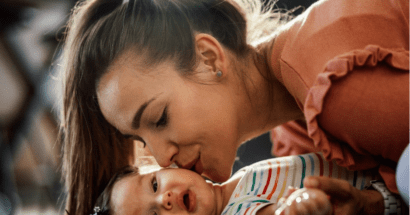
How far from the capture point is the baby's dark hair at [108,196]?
0.99 m

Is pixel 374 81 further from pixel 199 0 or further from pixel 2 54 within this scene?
pixel 2 54

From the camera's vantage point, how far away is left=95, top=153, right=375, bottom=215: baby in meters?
0.85

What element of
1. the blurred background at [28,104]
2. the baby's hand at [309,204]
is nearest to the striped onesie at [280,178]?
the baby's hand at [309,204]

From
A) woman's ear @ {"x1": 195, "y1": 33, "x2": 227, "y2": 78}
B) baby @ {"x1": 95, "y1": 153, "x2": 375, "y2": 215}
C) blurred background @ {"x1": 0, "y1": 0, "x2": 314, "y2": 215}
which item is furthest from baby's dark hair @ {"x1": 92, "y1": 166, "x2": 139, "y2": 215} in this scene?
blurred background @ {"x1": 0, "y1": 0, "x2": 314, "y2": 215}

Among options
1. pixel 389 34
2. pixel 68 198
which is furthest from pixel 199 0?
pixel 68 198

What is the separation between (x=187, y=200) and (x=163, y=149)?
0.13m

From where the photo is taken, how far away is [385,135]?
673 millimetres

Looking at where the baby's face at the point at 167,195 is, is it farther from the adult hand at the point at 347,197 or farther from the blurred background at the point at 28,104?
the blurred background at the point at 28,104

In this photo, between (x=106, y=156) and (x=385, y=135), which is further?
(x=106, y=156)

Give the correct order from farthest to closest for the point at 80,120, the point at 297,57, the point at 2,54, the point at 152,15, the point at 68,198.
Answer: the point at 2,54
the point at 68,198
the point at 80,120
the point at 152,15
the point at 297,57

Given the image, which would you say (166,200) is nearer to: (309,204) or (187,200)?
(187,200)

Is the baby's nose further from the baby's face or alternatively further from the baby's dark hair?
the baby's dark hair

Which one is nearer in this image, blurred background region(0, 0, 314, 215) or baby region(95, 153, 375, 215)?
baby region(95, 153, 375, 215)

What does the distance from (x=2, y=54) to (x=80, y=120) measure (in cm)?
96
